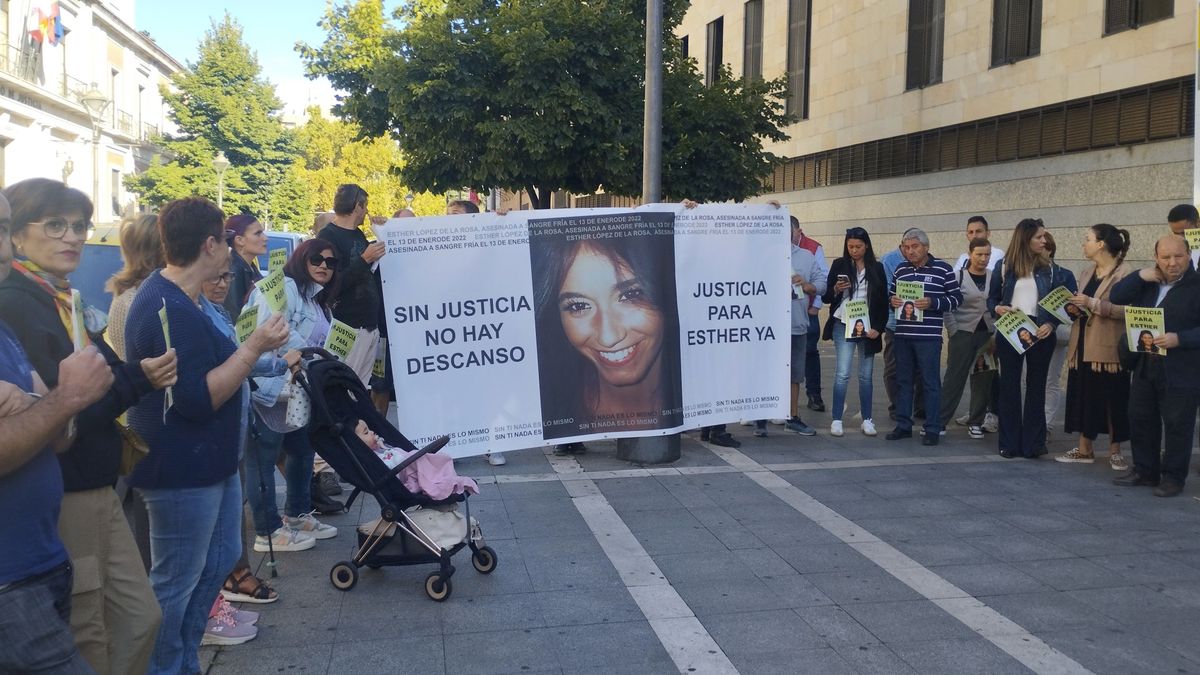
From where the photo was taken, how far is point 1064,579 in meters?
5.41

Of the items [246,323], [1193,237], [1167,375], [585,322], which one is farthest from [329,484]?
[1193,237]

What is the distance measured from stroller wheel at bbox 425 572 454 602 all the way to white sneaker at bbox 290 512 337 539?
1256mm

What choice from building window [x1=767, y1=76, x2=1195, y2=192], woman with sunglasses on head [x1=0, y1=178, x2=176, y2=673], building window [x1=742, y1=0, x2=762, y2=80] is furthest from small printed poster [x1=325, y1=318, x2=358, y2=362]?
building window [x1=742, y1=0, x2=762, y2=80]

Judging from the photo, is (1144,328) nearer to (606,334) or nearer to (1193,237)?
(1193,237)

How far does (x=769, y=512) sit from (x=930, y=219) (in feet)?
43.2

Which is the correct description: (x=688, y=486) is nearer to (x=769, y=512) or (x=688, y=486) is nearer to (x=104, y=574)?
(x=769, y=512)

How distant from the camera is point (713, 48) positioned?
29.3 metres

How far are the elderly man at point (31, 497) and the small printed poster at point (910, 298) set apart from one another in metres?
7.58

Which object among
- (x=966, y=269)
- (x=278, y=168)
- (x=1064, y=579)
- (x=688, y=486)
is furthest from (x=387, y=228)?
(x=278, y=168)

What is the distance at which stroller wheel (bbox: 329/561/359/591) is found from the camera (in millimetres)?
5250

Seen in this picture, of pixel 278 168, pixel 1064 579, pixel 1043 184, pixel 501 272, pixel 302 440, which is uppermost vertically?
pixel 278 168

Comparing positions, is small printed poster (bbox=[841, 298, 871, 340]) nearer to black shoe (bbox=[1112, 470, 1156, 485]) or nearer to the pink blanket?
black shoe (bbox=[1112, 470, 1156, 485])

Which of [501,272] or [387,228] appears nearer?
[387,228]

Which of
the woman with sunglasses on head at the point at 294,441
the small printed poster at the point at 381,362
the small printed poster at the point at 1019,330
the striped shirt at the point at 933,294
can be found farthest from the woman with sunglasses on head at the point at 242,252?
the small printed poster at the point at 1019,330
